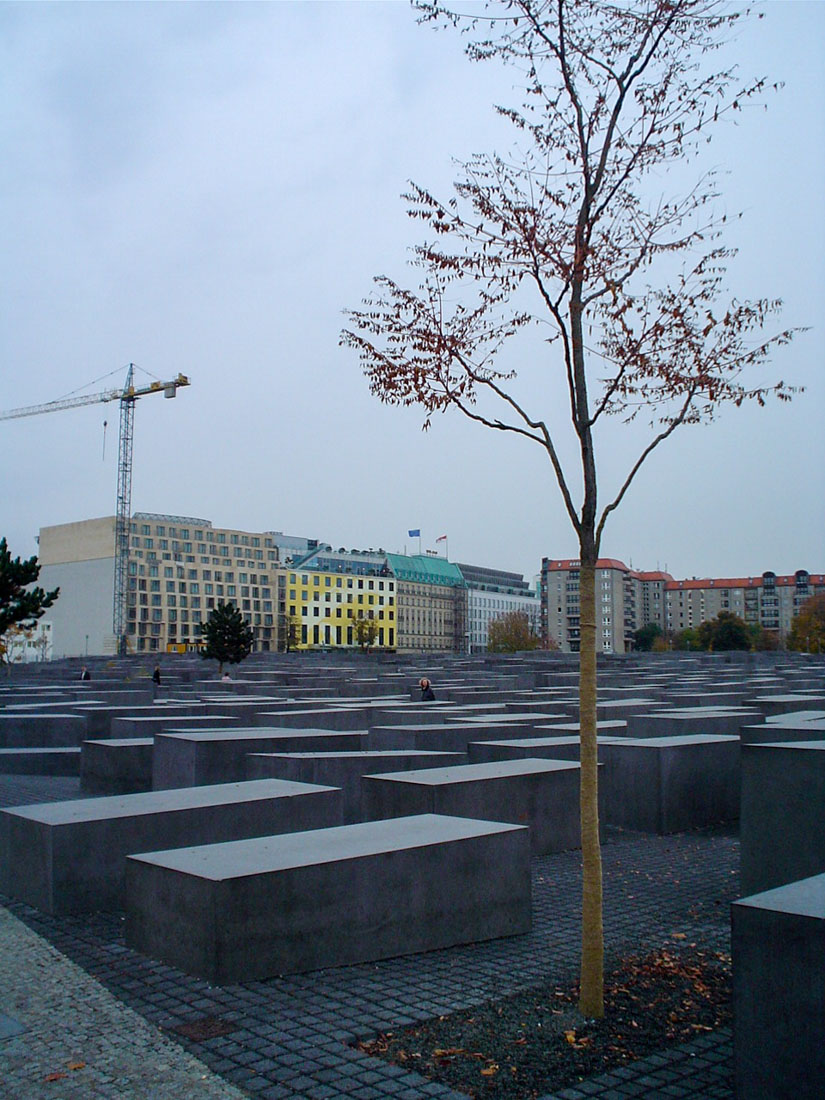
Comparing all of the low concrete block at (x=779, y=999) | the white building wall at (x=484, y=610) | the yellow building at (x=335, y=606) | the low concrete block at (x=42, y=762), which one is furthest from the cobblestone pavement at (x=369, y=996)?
the white building wall at (x=484, y=610)

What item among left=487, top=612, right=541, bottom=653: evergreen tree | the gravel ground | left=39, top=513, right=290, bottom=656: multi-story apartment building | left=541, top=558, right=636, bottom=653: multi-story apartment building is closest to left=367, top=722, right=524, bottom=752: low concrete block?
the gravel ground

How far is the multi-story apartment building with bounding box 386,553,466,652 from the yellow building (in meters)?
3.79

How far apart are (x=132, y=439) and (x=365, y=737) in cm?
10420

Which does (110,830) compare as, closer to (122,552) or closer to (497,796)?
(497,796)

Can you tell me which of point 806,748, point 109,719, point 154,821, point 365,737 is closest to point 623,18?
point 806,748

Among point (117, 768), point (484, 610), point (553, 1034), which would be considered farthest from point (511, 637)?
point (553, 1034)

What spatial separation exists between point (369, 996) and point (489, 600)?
523 feet

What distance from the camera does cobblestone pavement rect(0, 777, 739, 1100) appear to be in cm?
446

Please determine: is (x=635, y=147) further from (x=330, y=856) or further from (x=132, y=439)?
(x=132, y=439)

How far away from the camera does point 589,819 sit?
17.9 ft

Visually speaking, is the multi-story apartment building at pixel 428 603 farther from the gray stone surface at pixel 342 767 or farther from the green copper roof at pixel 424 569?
the gray stone surface at pixel 342 767

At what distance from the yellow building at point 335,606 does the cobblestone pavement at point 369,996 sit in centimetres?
11628

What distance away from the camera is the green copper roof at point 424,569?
476 feet

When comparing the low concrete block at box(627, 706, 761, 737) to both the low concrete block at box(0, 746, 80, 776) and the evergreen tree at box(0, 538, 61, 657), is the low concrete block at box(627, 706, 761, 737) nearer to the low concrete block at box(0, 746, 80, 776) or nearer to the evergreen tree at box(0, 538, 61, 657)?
the low concrete block at box(0, 746, 80, 776)
